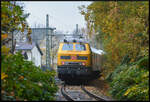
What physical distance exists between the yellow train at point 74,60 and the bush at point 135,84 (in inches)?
248

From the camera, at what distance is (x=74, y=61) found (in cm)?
1927

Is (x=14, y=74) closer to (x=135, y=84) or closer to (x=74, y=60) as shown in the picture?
(x=135, y=84)

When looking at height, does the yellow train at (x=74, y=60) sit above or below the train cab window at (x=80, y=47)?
below

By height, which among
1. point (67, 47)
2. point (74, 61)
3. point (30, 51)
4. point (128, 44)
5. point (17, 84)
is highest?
point (17, 84)

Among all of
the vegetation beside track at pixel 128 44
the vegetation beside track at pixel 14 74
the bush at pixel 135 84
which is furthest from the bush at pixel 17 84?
the vegetation beside track at pixel 128 44

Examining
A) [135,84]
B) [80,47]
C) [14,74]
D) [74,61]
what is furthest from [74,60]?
[14,74]

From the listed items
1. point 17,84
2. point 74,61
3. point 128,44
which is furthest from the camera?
point 74,61

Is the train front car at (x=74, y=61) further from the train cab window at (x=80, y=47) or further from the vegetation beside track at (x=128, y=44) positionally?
the vegetation beside track at (x=128, y=44)

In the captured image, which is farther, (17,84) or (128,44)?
(128,44)

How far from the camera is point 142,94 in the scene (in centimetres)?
956

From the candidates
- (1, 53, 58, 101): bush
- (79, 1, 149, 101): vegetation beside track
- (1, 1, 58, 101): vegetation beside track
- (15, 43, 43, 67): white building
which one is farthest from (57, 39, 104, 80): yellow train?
(15, 43, 43, 67): white building

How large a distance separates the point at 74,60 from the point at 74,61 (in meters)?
0.06

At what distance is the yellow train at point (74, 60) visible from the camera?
19.0 metres

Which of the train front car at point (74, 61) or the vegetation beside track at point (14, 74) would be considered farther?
the train front car at point (74, 61)
